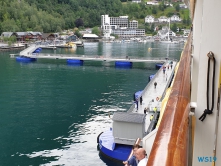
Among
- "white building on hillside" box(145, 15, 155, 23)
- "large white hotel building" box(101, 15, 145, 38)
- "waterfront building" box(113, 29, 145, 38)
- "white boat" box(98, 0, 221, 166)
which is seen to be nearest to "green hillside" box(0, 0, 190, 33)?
"white building on hillside" box(145, 15, 155, 23)

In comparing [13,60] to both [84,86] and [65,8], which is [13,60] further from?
[65,8]

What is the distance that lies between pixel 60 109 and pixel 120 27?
134 metres

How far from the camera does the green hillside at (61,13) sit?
98875mm

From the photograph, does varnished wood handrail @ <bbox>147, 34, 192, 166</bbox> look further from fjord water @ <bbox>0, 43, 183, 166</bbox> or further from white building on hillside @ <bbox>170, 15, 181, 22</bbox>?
white building on hillside @ <bbox>170, 15, 181, 22</bbox>

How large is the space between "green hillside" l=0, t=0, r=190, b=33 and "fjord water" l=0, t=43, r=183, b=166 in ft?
195

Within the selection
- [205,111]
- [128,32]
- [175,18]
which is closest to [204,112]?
[205,111]

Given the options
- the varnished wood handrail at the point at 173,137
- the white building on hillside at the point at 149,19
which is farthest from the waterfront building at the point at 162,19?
the varnished wood handrail at the point at 173,137

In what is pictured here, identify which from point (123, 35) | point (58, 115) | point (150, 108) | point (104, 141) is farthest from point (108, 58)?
point (123, 35)

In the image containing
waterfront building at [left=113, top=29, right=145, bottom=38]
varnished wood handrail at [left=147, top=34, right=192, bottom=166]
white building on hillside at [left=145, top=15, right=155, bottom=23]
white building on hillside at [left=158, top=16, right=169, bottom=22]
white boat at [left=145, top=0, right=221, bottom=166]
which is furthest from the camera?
white building on hillside at [left=158, top=16, right=169, bottom=22]

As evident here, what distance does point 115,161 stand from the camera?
46.6 feet

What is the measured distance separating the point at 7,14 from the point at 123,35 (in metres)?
62.8

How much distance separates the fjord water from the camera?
15641 millimetres

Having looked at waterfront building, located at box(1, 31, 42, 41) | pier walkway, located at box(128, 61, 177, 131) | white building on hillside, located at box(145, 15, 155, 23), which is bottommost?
pier walkway, located at box(128, 61, 177, 131)

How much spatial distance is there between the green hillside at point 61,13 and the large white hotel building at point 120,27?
5.31 m
